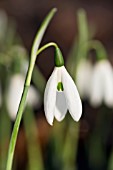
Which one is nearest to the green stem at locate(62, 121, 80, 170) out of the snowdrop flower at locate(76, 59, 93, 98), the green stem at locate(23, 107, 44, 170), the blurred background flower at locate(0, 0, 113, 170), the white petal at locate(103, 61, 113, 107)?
the blurred background flower at locate(0, 0, 113, 170)

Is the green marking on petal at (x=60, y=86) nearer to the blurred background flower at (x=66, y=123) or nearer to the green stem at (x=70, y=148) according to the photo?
the blurred background flower at (x=66, y=123)

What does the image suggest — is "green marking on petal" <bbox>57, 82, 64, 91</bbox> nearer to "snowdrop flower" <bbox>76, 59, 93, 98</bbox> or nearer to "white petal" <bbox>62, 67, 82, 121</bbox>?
"white petal" <bbox>62, 67, 82, 121</bbox>

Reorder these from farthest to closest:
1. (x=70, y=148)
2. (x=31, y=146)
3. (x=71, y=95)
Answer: (x=31, y=146), (x=70, y=148), (x=71, y=95)

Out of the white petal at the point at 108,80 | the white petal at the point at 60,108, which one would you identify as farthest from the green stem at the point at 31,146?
the white petal at the point at 60,108

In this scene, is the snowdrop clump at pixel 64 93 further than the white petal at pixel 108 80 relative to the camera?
No

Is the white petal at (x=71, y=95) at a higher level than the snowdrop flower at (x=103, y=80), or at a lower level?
lower

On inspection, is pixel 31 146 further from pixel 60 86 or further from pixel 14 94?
pixel 60 86

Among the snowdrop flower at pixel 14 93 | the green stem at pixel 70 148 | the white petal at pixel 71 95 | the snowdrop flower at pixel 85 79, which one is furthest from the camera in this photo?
the snowdrop flower at pixel 85 79

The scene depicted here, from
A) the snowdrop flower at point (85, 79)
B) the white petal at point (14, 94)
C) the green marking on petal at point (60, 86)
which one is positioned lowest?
the green marking on petal at point (60, 86)

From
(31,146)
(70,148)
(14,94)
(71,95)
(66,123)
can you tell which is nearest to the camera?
(71,95)

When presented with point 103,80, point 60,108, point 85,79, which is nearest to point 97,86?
point 103,80

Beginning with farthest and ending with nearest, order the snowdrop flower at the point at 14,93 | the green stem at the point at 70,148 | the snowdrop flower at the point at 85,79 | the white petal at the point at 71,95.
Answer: the snowdrop flower at the point at 85,79 < the green stem at the point at 70,148 < the snowdrop flower at the point at 14,93 < the white petal at the point at 71,95

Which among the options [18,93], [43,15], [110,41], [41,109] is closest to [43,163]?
[18,93]

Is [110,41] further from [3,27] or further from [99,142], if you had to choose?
[99,142]
